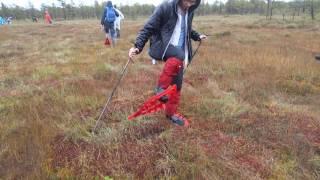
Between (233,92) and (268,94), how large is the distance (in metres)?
→ 0.59

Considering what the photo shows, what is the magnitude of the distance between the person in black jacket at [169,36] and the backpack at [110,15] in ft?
29.2

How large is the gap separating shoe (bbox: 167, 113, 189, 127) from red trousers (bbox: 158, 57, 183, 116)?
0.08 metres

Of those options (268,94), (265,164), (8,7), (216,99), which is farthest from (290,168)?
(8,7)

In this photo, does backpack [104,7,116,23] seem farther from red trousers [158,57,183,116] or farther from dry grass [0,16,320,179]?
red trousers [158,57,183,116]

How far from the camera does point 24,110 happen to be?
17.7ft

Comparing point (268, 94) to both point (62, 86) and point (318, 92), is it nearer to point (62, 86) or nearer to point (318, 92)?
point (318, 92)

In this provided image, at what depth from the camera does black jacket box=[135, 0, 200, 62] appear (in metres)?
4.33

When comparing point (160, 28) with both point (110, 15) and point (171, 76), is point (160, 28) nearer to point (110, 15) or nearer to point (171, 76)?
point (171, 76)

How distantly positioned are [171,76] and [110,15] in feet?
30.2

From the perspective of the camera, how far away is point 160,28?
448 centimetres

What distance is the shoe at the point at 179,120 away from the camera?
184 inches

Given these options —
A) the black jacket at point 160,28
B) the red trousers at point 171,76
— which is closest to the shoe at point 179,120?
the red trousers at point 171,76

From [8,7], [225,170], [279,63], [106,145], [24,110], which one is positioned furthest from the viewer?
[8,7]

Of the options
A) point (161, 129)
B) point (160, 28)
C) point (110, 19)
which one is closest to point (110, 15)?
point (110, 19)
